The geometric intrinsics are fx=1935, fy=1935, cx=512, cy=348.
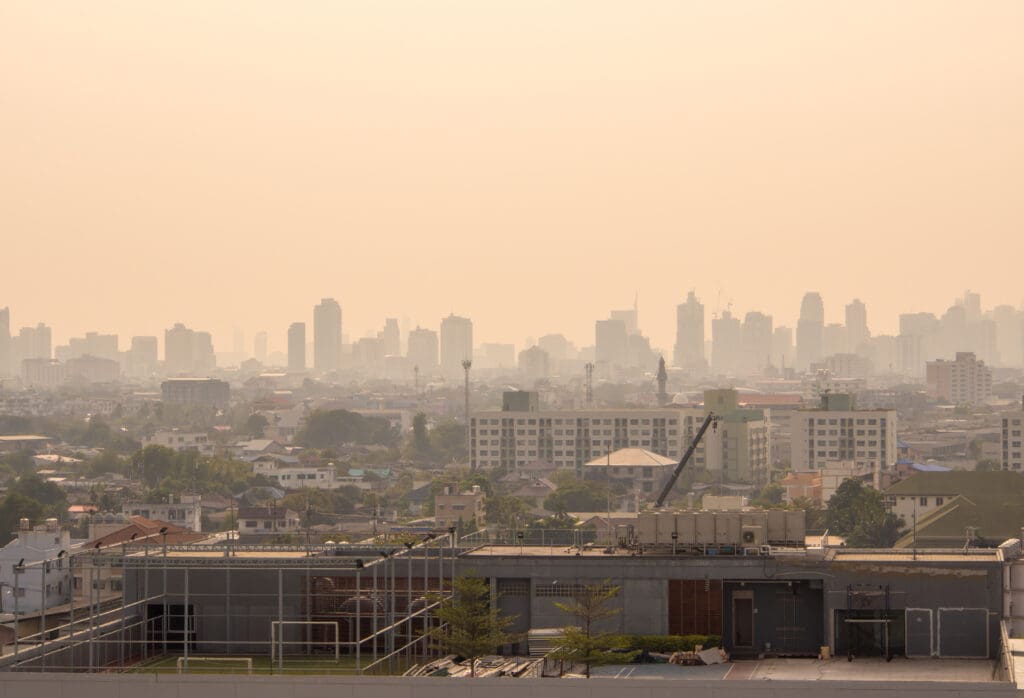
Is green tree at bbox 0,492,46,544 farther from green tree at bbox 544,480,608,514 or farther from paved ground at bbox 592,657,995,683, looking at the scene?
paved ground at bbox 592,657,995,683

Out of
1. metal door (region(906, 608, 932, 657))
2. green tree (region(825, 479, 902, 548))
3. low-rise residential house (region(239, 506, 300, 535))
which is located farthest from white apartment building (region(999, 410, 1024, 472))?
metal door (region(906, 608, 932, 657))

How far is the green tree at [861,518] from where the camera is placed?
110 metres

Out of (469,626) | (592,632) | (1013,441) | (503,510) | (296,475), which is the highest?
(1013,441)

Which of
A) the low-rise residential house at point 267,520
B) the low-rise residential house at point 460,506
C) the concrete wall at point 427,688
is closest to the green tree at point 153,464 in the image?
the low-rise residential house at point 267,520

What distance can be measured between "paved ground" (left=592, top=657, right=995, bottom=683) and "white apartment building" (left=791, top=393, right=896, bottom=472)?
500ft

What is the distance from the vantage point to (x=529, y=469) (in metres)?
199

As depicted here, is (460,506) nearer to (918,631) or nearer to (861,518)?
(861,518)

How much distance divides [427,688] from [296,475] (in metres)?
162

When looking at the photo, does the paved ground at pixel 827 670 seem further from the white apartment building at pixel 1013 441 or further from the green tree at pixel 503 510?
the white apartment building at pixel 1013 441

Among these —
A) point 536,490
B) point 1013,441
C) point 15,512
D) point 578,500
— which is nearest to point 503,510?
point 578,500

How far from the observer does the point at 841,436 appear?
7534 inches

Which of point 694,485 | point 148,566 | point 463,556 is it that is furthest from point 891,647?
point 694,485

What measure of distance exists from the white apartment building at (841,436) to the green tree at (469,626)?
153 m

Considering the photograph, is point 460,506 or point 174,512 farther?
point 174,512
